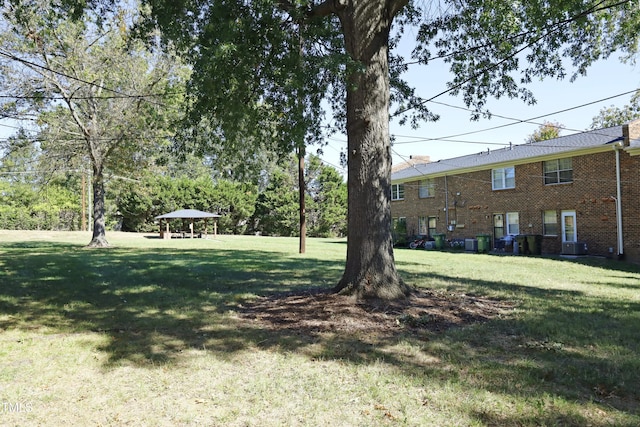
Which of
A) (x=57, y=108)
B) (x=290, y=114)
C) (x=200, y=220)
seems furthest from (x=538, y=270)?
(x=200, y=220)

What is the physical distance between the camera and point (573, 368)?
4078mm

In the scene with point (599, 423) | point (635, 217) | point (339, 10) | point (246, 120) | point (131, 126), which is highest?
point (131, 126)

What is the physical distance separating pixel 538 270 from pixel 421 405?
35.9ft

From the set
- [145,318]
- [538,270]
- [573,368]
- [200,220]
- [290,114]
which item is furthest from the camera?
[200,220]

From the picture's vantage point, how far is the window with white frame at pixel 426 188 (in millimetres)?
27266

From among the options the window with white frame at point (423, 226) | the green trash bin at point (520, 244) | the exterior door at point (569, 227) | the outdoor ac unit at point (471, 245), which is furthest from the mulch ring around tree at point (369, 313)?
the window with white frame at point (423, 226)

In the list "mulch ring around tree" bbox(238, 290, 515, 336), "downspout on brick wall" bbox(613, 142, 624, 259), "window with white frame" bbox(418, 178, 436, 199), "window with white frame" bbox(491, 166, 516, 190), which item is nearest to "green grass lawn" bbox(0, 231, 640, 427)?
"mulch ring around tree" bbox(238, 290, 515, 336)

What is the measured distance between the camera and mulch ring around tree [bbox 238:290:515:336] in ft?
17.9

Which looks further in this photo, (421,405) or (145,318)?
(145,318)

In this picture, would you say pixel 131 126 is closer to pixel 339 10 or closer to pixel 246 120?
pixel 246 120

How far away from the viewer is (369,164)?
652 cm

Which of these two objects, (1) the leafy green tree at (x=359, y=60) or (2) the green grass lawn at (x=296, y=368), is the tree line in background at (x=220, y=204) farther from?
(2) the green grass lawn at (x=296, y=368)

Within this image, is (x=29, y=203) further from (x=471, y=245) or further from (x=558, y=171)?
(x=558, y=171)

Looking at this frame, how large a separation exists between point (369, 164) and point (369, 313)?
2.17m
